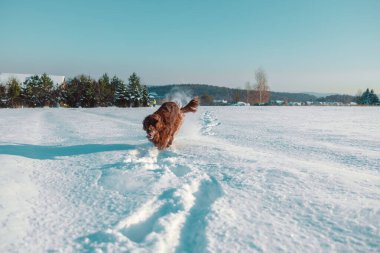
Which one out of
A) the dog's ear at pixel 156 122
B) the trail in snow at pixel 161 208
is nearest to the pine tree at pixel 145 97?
the dog's ear at pixel 156 122

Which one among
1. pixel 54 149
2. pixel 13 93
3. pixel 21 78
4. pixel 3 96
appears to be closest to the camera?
pixel 54 149

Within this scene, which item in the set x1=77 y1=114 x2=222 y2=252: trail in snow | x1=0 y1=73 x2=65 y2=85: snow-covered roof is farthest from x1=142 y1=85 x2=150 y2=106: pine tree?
x1=77 y1=114 x2=222 y2=252: trail in snow

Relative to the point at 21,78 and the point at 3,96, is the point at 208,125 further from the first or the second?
the point at 21,78

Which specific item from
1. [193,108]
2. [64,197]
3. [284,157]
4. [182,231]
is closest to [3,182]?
[64,197]

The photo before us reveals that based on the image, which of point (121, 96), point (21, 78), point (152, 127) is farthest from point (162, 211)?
point (21, 78)

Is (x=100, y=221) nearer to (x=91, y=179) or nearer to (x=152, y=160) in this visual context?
(x=91, y=179)

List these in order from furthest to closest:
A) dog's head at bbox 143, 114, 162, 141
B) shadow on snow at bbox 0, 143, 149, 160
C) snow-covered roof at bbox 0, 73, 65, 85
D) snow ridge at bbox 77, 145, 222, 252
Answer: snow-covered roof at bbox 0, 73, 65, 85, dog's head at bbox 143, 114, 162, 141, shadow on snow at bbox 0, 143, 149, 160, snow ridge at bbox 77, 145, 222, 252

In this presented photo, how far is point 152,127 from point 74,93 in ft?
140

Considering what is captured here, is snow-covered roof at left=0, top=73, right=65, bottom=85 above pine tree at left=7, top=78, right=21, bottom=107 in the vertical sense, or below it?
above

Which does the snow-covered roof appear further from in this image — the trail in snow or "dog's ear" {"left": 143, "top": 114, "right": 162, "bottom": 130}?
the trail in snow

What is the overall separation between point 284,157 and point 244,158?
73cm

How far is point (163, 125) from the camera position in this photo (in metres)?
5.13

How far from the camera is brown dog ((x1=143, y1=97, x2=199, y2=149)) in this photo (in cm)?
490

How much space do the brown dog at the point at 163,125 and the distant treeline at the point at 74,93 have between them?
39265mm
